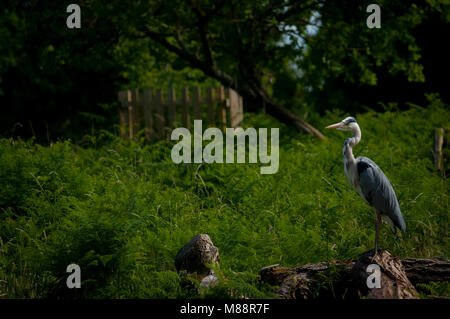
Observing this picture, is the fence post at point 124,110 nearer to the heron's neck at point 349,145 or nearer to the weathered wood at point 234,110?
the weathered wood at point 234,110

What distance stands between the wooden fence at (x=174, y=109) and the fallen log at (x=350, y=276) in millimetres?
5966

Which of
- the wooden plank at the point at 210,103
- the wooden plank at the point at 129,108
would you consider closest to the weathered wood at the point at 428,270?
the wooden plank at the point at 210,103

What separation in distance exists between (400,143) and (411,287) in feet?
20.6

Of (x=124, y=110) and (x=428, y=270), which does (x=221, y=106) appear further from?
(x=428, y=270)

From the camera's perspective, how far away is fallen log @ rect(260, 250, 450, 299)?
150 inches

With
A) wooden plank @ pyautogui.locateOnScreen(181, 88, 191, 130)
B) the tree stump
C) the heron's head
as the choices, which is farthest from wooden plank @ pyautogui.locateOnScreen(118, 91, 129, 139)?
the tree stump

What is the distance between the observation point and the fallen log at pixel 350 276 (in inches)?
150

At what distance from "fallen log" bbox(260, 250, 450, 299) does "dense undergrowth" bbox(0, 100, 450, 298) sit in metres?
0.20

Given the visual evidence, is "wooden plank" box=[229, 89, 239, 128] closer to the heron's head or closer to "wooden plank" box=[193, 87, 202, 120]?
"wooden plank" box=[193, 87, 202, 120]

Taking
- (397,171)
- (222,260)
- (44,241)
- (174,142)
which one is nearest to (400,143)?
(397,171)

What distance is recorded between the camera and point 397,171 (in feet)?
23.6

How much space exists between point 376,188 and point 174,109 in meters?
7.55

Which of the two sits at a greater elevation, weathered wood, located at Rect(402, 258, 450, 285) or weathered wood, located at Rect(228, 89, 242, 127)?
weathered wood, located at Rect(228, 89, 242, 127)

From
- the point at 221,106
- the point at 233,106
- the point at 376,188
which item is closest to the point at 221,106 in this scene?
the point at 221,106
